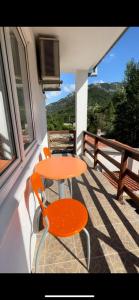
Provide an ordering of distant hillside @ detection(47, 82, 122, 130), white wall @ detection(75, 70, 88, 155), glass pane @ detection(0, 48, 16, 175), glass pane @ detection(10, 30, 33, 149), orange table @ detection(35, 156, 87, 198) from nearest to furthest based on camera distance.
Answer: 1. glass pane @ detection(0, 48, 16, 175)
2. orange table @ detection(35, 156, 87, 198)
3. glass pane @ detection(10, 30, 33, 149)
4. white wall @ detection(75, 70, 88, 155)
5. distant hillside @ detection(47, 82, 122, 130)

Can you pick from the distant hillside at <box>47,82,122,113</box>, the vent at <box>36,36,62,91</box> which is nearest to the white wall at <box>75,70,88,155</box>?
the vent at <box>36,36,62,91</box>

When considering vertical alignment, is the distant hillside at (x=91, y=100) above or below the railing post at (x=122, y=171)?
above

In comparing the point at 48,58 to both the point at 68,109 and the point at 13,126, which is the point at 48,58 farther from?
the point at 68,109

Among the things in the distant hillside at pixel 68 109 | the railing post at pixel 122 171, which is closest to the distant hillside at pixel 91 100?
the distant hillside at pixel 68 109

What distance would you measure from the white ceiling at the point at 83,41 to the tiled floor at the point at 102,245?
2530 millimetres

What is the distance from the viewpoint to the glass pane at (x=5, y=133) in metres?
1.08

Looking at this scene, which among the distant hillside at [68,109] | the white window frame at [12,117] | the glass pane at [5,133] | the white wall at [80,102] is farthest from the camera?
the distant hillside at [68,109]

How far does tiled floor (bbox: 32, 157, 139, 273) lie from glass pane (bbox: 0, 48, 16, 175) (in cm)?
94

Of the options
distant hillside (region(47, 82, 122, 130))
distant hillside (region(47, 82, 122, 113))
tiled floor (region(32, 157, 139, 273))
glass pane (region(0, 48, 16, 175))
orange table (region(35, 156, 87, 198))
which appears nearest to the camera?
glass pane (region(0, 48, 16, 175))

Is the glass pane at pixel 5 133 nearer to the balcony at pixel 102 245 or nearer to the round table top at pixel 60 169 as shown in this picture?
the round table top at pixel 60 169

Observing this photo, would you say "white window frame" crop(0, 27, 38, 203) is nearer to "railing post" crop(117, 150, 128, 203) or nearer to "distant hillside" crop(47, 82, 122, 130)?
"railing post" crop(117, 150, 128, 203)

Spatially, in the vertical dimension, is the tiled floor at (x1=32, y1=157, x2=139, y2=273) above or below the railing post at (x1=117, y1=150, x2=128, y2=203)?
below

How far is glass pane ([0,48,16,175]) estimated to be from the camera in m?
1.08

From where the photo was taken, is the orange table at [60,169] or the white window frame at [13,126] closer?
the white window frame at [13,126]
